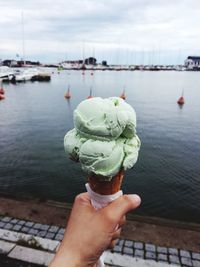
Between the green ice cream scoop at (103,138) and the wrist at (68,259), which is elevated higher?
the green ice cream scoop at (103,138)

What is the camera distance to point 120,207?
7.07 ft

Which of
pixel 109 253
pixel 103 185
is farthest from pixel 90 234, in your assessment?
pixel 109 253

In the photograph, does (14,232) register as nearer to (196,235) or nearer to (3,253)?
(3,253)

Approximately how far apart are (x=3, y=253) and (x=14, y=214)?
1.65 metres

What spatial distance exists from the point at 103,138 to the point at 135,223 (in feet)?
15.1

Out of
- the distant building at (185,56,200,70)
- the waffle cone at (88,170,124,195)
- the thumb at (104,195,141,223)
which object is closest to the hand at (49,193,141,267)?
the thumb at (104,195,141,223)

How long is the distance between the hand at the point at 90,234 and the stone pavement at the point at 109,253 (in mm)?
2905

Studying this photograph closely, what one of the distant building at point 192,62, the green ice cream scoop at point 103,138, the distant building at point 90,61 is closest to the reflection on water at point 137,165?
the green ice cream scoop at point 103,138

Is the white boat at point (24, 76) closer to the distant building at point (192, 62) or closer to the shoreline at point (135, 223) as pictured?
the shoreline at point (135, 223)

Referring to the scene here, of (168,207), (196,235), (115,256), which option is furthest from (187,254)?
(168,207)

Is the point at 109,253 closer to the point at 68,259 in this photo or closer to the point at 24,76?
the point at 68,259

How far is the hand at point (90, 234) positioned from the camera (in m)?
2.03

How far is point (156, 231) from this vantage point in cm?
595

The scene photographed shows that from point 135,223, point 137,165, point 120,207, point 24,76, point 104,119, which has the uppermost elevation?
point 24,76
